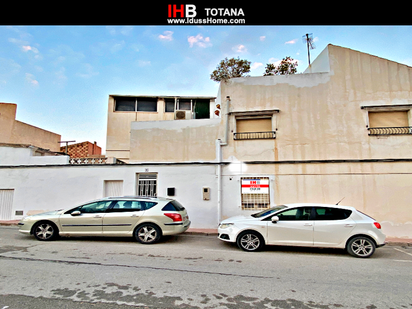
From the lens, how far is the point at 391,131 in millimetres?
10336

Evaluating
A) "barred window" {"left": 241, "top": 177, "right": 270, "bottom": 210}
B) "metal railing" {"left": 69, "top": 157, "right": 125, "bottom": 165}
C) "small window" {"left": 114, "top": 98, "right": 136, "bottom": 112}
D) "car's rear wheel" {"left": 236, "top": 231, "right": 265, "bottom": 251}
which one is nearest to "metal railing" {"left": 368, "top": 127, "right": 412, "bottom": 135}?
"barred window" {"left": 241, "top": 177, "right": 270, "bottom": 210}

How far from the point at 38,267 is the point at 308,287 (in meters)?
5.29

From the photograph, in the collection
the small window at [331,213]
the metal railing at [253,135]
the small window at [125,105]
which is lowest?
the small window at [331,213]

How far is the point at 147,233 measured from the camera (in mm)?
7523

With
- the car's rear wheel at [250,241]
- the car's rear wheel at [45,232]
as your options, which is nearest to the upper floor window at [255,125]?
the car's rear wheel at [250,241]

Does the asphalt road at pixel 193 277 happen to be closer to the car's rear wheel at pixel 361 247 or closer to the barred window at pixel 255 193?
the car's rear wheel at pixel 361 247

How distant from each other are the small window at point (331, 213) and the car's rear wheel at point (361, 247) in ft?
2.14

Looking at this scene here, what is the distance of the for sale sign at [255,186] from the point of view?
34.6 ft

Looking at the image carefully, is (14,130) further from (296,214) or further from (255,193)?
(296,214)

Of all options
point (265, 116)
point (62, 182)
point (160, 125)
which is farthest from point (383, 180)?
point (62, 182)

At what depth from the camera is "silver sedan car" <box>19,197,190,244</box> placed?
7.55m

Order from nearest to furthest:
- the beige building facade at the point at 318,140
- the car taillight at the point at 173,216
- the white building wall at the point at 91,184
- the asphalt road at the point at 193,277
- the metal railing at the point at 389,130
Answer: the asphalt road at the point at 193,277 → the car taillight at the point at 173,216 → the beige building facade at the point at 318,140 → the metal railing at the point at 389,130 → the white building wall at the point at 91,184

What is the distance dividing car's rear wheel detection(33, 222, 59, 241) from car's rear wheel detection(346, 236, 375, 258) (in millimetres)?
8725

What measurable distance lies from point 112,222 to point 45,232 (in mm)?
2147
